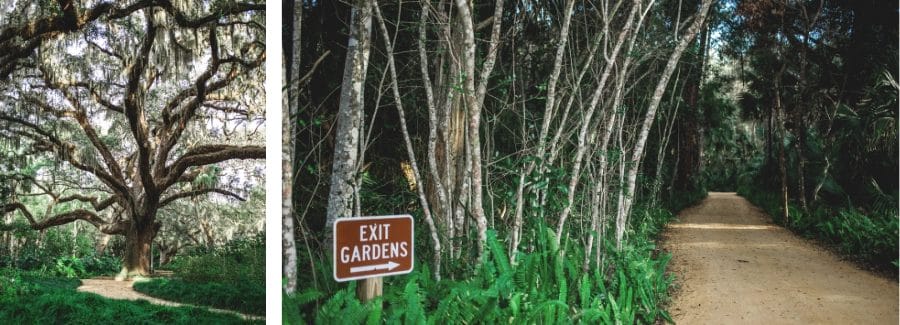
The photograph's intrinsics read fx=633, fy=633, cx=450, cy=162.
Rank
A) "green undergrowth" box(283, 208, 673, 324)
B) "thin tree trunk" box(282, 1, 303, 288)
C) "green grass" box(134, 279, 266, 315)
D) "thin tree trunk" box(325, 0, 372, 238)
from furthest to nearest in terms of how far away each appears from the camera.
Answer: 1. "green grass" box(134, 279, 266, 315)
2. "thin tree trunk" box(325, 0, 372, 238)
3. "thin tree trunk" box(282, 1, 303, 288)
4. "green undergrowth" box(283, 208, 673, 324)

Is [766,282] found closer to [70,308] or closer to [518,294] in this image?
[518,294]

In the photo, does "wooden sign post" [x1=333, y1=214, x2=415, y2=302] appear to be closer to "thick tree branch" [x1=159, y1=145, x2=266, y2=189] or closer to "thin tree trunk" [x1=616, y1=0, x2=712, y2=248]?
"thin tree trunk" [x1=616, y1=0, x2=712, y2=248]

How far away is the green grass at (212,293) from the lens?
16.3ft

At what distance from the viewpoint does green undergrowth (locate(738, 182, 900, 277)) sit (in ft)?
10.3

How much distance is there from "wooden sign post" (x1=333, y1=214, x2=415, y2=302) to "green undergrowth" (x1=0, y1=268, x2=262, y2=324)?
9.45ft

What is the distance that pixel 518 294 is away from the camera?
3598 mm

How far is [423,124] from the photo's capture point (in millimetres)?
4816

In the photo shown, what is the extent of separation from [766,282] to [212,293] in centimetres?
400

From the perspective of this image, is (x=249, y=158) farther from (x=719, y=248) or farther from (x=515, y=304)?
(x=719, y=248)

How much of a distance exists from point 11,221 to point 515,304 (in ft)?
14.7

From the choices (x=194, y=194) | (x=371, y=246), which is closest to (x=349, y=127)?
(x=371, y=246)

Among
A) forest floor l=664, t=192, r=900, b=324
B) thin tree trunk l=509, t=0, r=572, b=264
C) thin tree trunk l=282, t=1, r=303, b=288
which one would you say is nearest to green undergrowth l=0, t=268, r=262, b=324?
thin tree trunk l=282, t=1, r=303, b=288

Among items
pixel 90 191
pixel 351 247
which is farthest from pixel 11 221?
pixel 351 247

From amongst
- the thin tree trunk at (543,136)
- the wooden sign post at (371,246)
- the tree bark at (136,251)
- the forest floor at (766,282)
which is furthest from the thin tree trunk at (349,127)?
the forest floor at (766,282)
